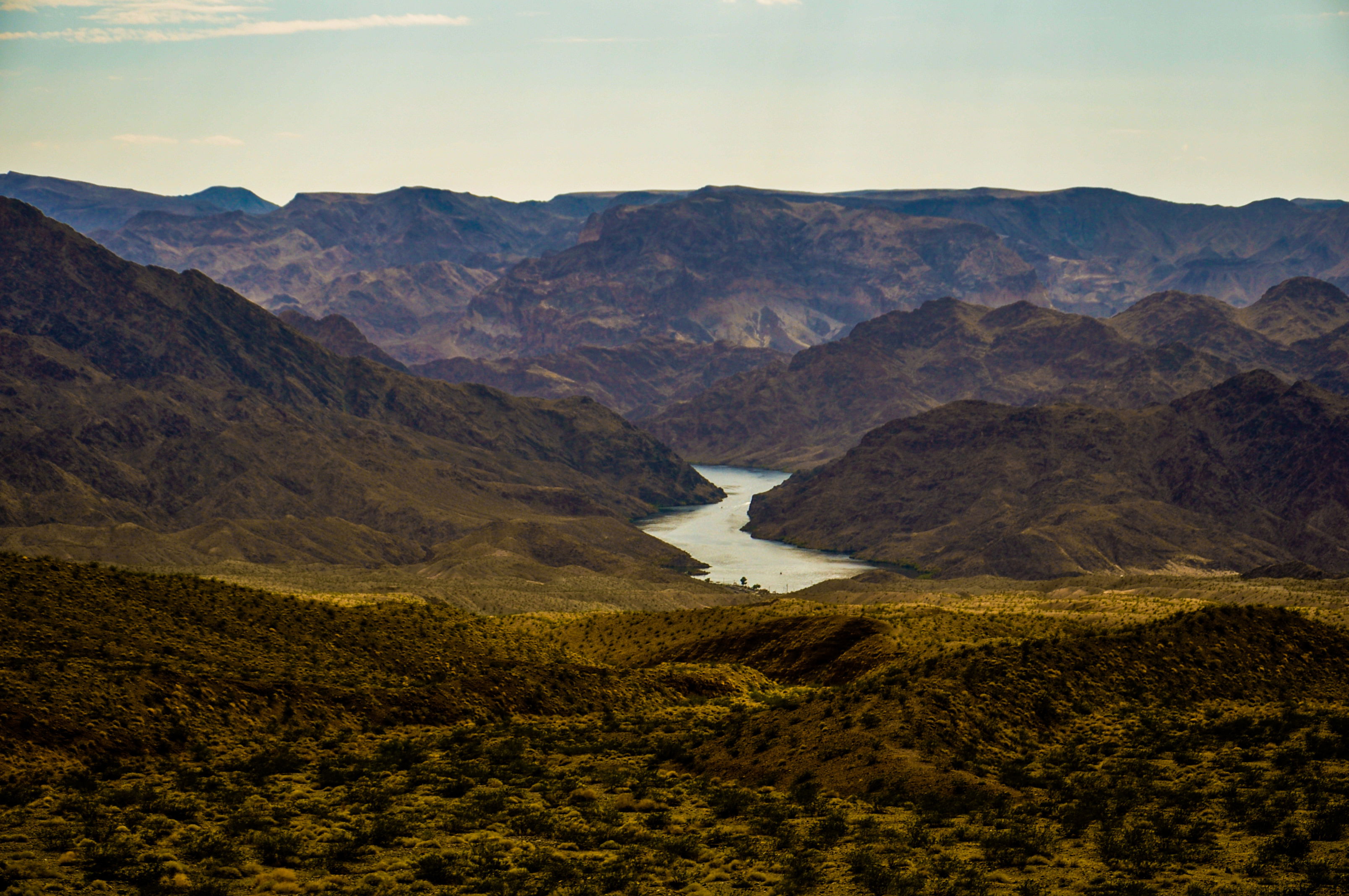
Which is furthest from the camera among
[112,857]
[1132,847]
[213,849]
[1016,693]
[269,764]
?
[1016,693]

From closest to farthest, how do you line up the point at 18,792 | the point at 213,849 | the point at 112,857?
the point at 112,857
the point at 213,849
the point at 18,792

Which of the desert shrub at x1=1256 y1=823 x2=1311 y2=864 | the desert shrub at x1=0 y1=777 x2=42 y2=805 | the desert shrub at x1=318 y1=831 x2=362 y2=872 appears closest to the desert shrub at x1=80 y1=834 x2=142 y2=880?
the desert shrub at x1=0 y1=777 x2=42 y2=805

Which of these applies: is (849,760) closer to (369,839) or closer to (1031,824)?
(1031,824)

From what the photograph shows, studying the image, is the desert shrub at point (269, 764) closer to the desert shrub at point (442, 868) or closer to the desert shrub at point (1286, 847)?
the desert shrub at point (442, 868)

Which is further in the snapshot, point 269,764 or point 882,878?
point 269,764

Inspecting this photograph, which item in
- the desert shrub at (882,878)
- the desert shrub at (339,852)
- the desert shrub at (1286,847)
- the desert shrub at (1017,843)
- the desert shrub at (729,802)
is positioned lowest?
the desert shrub at (339,852)

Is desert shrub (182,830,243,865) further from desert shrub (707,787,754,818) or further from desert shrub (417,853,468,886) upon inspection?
desert shrub (707,787,754,818)

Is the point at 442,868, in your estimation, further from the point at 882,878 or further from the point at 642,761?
the point at 642,761

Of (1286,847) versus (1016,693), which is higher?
(1016,693)

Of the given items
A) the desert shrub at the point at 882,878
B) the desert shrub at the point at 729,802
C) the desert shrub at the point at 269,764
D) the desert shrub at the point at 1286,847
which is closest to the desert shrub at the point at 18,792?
the desert shrub at the point at 269,764

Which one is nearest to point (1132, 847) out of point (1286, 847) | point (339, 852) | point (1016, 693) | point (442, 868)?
point (1286, 847)

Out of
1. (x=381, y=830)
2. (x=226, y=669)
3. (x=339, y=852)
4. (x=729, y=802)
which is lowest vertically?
(x=339, y=852)
